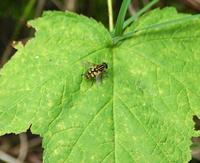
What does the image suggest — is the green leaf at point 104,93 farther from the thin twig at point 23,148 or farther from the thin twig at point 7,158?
the thin twig at point 23,148

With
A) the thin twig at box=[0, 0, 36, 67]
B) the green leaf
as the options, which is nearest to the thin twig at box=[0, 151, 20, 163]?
the thin twig at box=[0, 0, 36, 67]

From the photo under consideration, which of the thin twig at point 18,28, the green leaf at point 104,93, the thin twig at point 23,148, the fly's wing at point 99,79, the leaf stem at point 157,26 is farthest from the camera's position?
the thin twig at point 18,28

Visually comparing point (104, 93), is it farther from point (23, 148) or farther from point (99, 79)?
point (23, 148)

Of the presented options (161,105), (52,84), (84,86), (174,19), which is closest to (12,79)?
(52,84)

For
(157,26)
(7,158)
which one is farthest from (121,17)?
(7,158)

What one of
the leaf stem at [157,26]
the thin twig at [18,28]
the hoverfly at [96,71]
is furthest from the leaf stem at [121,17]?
the thin twig at [18,28]

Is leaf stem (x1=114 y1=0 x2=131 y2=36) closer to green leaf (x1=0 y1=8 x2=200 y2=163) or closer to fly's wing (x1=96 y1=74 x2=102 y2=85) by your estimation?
green leaf (x1=0 y1=8 x2=200 y2=163)

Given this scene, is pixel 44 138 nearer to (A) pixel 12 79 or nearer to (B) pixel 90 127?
(B) pixel 90 127
